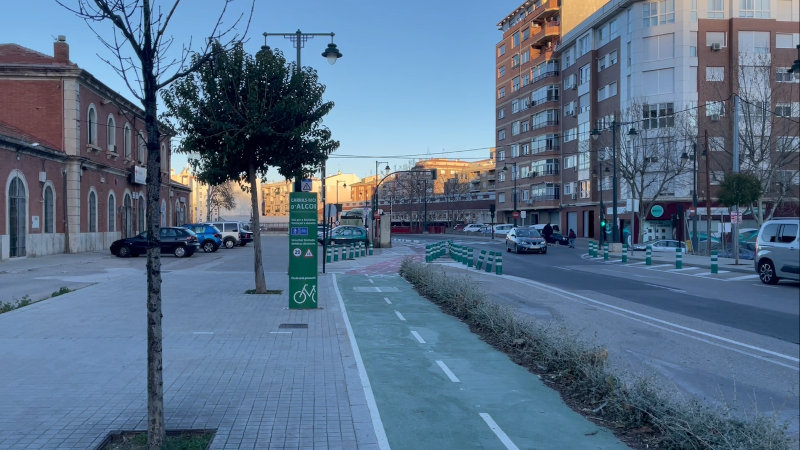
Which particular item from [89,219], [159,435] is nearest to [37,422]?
[159,435]

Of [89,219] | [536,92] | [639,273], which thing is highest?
[536,92]

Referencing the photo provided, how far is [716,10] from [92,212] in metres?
38.4

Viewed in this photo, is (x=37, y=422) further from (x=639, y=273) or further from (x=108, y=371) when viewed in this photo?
(x=639, y=273)

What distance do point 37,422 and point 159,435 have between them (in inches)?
62.1

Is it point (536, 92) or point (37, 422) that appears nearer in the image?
point (37, 422)

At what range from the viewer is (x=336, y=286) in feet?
60.2

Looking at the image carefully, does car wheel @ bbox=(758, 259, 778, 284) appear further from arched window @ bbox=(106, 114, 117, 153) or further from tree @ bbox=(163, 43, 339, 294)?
arched window @ bbox=(106, 114, 117, 153)

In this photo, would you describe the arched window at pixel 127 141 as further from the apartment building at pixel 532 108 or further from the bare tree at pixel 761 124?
the bare tree at pixel 761 124

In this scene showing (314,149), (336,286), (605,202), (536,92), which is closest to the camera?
(314,149)

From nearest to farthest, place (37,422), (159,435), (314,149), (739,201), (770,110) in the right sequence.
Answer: (770,110)
(739,201)
(159,435)
(37,422)
(314,149)

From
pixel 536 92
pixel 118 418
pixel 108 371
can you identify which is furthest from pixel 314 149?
pixel 536 92

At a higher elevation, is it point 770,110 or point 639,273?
point 770,110

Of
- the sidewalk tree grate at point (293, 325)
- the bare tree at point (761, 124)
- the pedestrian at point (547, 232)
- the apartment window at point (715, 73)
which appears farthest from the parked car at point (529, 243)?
the apartment window at point (715, 73)

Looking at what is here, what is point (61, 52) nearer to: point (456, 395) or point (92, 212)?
point (92, 212)
